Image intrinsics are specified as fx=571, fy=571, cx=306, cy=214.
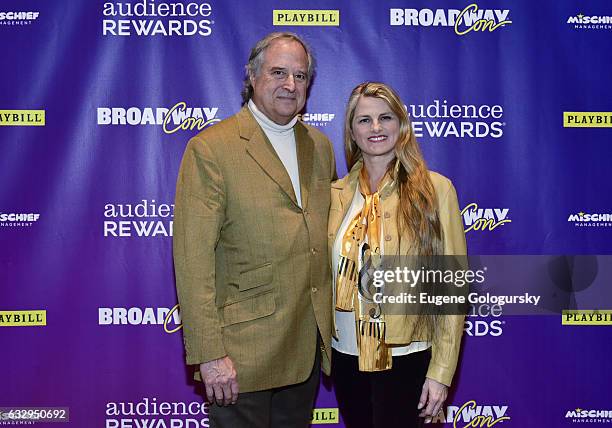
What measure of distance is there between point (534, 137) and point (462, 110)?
1.29 ft

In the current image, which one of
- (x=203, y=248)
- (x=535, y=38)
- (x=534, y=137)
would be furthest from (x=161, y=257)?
(x=535, y=38)

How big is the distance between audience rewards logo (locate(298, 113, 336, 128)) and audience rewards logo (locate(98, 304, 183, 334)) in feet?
3.80

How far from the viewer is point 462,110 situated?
2904 millimetres

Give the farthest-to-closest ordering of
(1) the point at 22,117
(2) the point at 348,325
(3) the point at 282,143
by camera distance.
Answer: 1. (1) the point at 22,117
2. (3) the point at 282,143
3. (2) the point at 348,325

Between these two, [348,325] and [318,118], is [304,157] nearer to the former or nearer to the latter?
[348,325]

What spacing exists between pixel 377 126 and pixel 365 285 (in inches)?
22.1

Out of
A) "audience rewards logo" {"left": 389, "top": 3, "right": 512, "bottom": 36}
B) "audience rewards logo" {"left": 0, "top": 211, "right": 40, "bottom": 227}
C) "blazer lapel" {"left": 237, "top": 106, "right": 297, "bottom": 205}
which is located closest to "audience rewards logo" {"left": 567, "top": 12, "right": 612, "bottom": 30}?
"audience rewards logo" {"left": 389, "top": 3, "right": 512, "bottom": 36}

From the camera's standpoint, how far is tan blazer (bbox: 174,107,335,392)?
6.11ft

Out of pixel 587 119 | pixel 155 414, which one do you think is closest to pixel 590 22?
pixel 587 119

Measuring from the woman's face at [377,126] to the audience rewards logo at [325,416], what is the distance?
1.56 meters

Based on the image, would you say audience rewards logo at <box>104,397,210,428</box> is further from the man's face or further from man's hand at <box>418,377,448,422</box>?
the man's face

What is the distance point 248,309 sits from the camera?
6.32ft

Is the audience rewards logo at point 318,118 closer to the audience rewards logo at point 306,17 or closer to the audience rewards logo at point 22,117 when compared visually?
the audience rewards logo at point 306,17

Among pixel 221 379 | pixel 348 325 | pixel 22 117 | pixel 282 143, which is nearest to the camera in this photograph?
pixel 221 379
